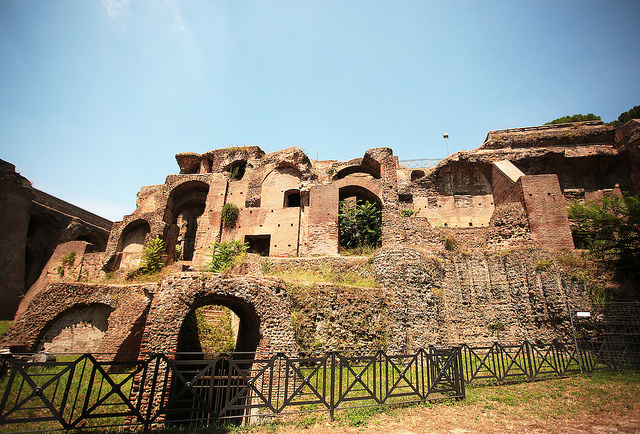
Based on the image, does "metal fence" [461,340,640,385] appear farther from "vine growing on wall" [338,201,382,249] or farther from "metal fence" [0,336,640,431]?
"vine growing on wall" [338,201,382,249]

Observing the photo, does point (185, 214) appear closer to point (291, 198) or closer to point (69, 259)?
point (69, 259)

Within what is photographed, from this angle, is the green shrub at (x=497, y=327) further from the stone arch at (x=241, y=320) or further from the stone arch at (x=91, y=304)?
the stone arch at (x=91, y=304)

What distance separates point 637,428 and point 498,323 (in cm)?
759

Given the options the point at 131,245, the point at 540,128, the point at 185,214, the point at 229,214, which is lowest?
the point at 131,245

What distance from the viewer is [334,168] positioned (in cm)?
2262

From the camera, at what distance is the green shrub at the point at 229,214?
69.3 feet

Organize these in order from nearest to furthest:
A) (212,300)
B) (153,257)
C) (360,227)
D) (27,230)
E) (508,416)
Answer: (508,416), (212,300), (360,227), (153,257), (27,230)

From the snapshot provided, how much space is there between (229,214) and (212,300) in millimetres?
11713

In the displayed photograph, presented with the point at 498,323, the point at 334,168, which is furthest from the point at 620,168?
the point at 334,168

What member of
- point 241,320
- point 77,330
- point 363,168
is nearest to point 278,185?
point 363,168

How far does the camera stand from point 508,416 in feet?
22.5

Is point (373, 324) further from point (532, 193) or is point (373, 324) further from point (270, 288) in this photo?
point (532, 193)

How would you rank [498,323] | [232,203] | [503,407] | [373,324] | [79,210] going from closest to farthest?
[503,407], [373,324], [498,323], [232,203], [79,210]

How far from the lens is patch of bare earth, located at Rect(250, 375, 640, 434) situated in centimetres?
628
